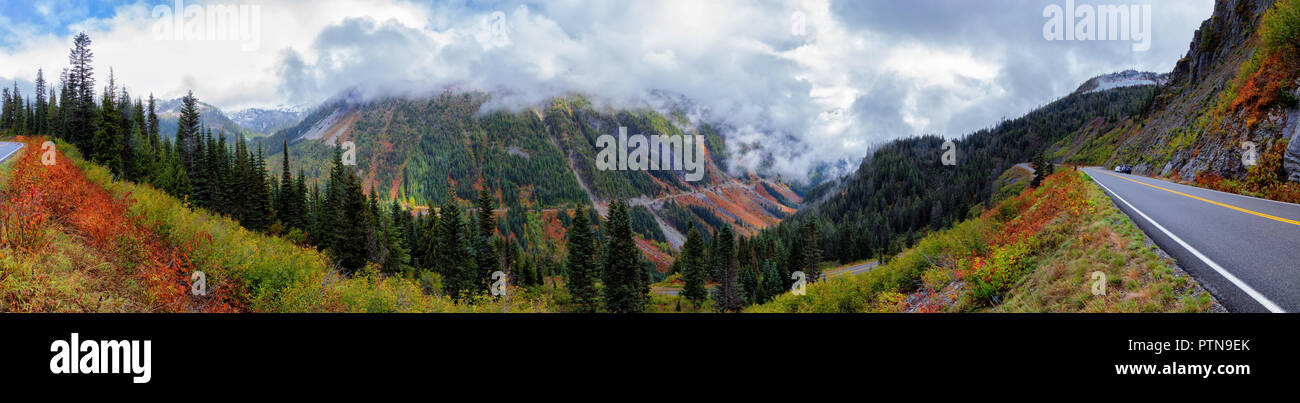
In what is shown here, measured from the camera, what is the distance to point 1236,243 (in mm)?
8672

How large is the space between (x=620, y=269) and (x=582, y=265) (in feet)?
13.3

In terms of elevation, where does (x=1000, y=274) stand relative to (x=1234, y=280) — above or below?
below

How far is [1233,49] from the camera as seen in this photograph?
155ft

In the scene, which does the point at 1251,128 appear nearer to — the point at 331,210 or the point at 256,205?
the point at 331,210

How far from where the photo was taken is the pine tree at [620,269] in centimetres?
3897

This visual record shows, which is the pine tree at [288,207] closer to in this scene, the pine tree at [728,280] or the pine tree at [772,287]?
the pine tree at [728,280]

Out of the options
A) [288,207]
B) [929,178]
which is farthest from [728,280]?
[929,178]

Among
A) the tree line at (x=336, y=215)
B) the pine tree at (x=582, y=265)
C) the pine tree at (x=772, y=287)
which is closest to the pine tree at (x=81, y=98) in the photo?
the tree line at (x=336, y=215)

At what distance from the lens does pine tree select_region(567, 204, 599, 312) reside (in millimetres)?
41219

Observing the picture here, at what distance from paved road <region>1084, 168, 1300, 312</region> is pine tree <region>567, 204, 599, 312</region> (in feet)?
114
